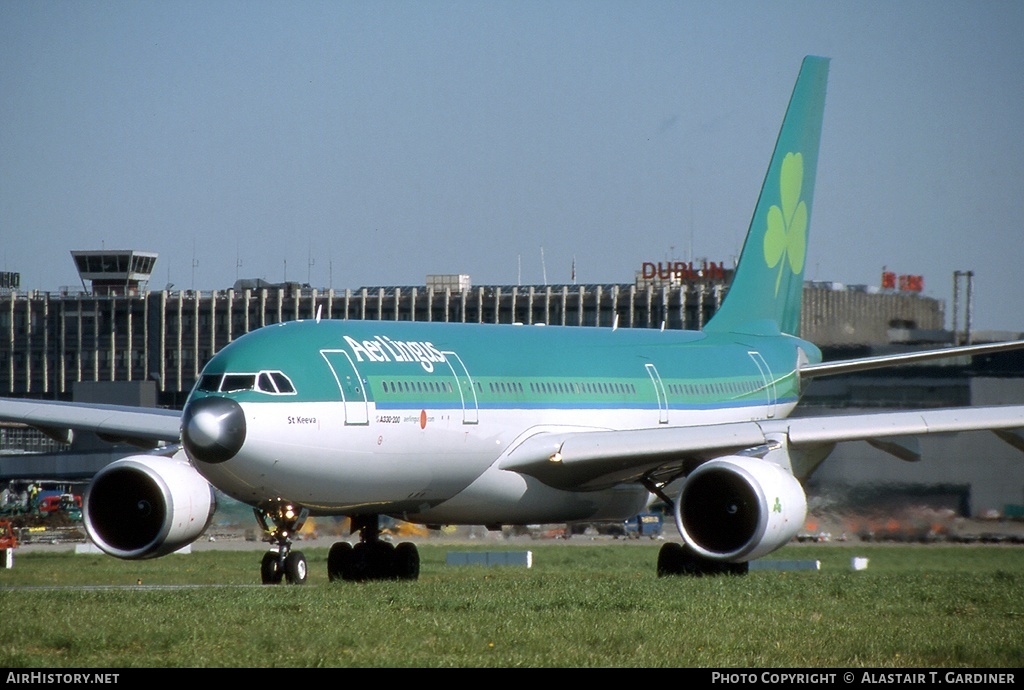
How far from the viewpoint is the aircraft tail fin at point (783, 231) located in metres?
32.3

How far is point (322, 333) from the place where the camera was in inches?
808

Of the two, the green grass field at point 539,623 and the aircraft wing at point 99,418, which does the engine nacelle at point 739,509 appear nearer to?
the green grass field at point 539,623

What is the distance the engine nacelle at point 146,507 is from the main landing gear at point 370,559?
2.77 metres

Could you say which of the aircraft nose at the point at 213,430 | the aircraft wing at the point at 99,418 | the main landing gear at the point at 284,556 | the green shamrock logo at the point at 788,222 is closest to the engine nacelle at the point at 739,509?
the main landing gear at the point at 284,556

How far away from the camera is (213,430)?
17969mm

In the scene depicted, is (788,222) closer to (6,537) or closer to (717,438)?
(717,438)

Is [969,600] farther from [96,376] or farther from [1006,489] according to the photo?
[96,376]

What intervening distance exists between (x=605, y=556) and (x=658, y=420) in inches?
176

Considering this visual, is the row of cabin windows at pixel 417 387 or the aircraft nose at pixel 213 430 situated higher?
the row of cabin windows at pixel 417 387

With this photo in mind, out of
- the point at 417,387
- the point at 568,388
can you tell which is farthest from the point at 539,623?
the point at 568,388

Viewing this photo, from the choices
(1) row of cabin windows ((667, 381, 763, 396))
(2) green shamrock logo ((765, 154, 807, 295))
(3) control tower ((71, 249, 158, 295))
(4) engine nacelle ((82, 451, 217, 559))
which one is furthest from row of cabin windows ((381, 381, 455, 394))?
(3) control tower ((71, 249, 158, 295))

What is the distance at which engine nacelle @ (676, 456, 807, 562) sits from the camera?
20.5 m

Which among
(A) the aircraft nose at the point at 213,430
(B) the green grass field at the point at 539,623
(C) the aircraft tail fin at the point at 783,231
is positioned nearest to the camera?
(B) the green grass field at the point at 539,623
